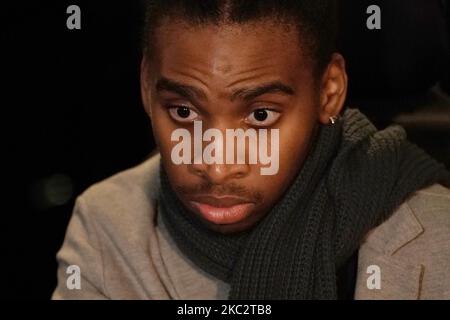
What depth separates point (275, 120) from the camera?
1.06m

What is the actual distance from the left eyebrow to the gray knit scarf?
0.16 meters

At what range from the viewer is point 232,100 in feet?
3.31

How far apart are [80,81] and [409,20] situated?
0.57m

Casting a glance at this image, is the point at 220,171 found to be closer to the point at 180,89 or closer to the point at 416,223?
the point at 180,89

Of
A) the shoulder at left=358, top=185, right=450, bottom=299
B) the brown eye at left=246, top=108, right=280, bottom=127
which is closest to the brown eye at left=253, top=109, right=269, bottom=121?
the brown eye at left=246, top=108, right=280, bottom=127

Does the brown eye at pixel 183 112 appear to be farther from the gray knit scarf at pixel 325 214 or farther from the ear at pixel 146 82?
the gray knit scarf at pixel 325 214

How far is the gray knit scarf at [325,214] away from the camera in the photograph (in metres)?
1.14

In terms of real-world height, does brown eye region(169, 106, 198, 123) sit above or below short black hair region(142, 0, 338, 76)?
below

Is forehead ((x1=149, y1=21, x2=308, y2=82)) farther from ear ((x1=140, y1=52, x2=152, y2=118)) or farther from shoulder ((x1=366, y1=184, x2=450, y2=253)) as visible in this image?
shoulder ((x1=366, y1=184, x2=450, y2=253))

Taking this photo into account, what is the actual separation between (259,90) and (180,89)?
4.3 inches

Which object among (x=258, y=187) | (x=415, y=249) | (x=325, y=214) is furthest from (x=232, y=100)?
(x=415, y=249)

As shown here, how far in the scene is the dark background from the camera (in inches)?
46.4

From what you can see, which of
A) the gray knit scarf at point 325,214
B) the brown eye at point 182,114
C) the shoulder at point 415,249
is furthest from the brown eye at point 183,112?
the shoulder at point 415,249
